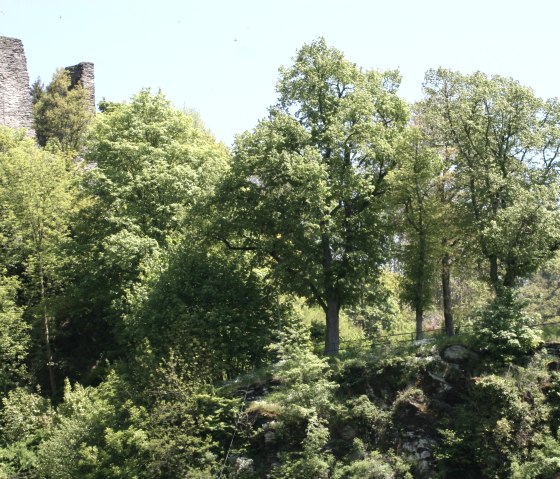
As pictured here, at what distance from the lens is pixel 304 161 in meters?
26.0

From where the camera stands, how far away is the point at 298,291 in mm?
26406

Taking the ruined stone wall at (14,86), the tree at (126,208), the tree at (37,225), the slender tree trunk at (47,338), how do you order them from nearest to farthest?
the tree at (126,208)
the slender tree trunk at (47,338)
the tree at (37,225)
the ruined stone wall at (14,86)

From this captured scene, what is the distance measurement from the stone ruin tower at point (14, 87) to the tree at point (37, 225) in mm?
11514

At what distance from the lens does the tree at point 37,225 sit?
31.6 meters

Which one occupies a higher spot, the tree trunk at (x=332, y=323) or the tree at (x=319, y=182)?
the tree at (x=319, y=182)

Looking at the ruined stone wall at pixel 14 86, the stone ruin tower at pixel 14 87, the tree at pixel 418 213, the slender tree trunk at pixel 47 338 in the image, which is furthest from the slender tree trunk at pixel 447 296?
the ruined stone wall at pixel 14 86

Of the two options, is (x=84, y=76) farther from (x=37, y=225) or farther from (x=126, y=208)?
(x=126, y=208)

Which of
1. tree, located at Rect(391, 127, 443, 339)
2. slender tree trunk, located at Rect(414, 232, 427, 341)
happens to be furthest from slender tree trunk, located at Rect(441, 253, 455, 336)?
slender tree trunk, located at Rect(414, 232, 427, 341)

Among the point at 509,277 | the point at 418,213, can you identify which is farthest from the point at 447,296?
the point at 418,213

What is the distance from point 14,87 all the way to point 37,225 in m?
17.1

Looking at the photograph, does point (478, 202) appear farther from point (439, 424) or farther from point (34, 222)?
point (34, 222)

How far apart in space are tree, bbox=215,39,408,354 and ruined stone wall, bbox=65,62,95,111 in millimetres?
25170

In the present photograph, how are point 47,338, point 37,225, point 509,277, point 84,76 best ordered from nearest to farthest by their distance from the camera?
point 509,277, point 47,338, point 37,225, point 84,76

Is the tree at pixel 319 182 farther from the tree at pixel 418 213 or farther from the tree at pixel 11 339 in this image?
the tree at pixel 11 339
